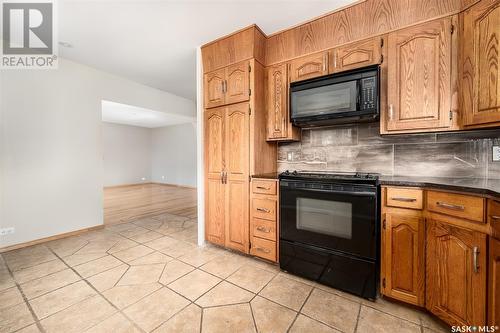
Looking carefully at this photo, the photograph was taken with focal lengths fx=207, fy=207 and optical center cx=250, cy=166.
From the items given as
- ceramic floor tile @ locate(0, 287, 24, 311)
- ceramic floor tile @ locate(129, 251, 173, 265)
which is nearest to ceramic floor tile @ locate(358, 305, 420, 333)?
ceramic floor tile @ locate(129, 251, 173, 265)

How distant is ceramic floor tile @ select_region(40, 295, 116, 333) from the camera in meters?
1.45

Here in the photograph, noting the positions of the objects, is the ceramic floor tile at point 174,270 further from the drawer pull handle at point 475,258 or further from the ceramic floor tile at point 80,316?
the drawer pull handle at point 475,258

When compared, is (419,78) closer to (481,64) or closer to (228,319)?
(481,64)

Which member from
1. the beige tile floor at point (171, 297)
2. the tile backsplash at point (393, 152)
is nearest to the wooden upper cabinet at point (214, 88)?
the tile backsplash at point (393, 152)

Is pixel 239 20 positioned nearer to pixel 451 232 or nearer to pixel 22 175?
pixel 451 232

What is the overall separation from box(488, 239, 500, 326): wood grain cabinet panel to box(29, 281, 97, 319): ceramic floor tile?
9.19 feet

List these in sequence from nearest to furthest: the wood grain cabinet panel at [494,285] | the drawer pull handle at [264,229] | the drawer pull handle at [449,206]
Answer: the wood grain cabinet panel at [494,285], the drawer pull handle at [449,206], the drawer pull handle at [264,229]

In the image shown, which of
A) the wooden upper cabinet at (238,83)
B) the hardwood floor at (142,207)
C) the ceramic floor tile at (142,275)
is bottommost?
the ceramic floor tile at (142,275)

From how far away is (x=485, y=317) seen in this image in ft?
3.93

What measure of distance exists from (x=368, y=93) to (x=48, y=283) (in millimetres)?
3457

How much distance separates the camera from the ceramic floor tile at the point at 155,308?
4.91ft

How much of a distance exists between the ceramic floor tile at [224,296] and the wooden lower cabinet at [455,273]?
1361 millimetres

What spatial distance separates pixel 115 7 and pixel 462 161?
368 centimetres

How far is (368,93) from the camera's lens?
184 cm
